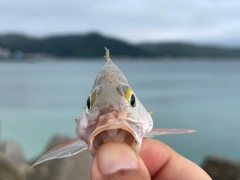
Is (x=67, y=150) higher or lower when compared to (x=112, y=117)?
lower

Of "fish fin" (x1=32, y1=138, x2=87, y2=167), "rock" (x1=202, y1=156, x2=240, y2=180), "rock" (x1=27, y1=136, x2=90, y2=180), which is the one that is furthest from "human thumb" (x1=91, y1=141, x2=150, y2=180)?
"rock" (x1=202, y1=156, x2=240, y2=180)

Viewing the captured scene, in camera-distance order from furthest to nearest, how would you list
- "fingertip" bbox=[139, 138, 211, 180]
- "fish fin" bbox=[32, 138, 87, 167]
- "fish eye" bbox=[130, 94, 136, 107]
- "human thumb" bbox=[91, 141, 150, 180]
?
1. "fingertip" bbox=[139, 138, 211, 180]
2. "fish fin" bbox=[32, 138, 87, 167]
3. "fish eye" bbox=[130, 94, 136, 107]
4. "human thumb" bbox=[91, 141, 150, 180]

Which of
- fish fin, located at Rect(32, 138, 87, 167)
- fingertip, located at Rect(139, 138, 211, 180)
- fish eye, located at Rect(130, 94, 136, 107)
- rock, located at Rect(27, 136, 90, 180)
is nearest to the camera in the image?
fish eye, located at Rect(130, 94, 136, 107)

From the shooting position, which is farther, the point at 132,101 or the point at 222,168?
the point at 222,168

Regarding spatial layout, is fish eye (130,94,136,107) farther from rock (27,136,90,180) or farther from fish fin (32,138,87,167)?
rock (27,136,90,180)

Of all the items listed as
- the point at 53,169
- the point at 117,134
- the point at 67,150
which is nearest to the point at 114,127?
the point at 117,134

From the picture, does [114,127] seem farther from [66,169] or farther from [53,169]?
[53,169]
